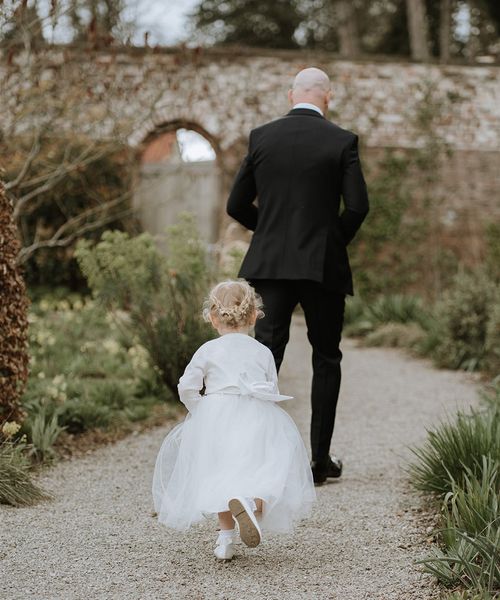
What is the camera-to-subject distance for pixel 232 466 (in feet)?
10.7

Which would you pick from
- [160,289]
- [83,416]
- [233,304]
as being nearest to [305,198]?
[233,304]

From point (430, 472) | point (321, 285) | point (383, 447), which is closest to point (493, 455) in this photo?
point (430, 472)

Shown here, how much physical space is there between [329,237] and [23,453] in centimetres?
195

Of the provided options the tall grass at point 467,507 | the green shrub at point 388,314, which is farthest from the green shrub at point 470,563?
the green shrub at point 388,314

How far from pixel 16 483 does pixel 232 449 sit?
130 cm

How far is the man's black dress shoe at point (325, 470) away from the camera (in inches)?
179

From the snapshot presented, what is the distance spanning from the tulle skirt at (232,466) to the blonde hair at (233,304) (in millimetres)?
283

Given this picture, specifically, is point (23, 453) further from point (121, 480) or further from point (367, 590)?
point (367, 590)

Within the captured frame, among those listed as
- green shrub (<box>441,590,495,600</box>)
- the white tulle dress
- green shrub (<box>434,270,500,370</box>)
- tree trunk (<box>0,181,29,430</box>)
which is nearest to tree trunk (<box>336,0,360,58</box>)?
green shrub (<box>434,270,500,370</box>)

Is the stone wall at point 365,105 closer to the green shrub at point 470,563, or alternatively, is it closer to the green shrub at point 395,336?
the green shrub at point 395,336

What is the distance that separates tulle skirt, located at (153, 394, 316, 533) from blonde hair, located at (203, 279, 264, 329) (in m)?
0.28

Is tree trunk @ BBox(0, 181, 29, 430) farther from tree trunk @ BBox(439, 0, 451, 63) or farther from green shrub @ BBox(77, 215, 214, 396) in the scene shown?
tree trunk @ BBox(439, 0, 451, 63)

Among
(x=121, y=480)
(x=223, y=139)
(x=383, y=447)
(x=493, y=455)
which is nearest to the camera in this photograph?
(x=493, y=455)

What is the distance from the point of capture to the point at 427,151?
12938 millimetres
